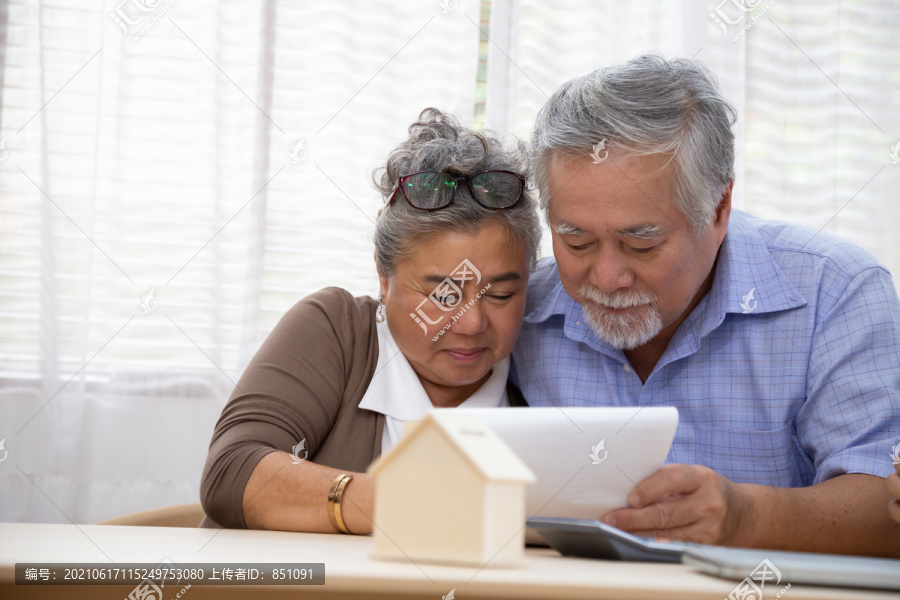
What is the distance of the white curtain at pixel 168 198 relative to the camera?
2.04 m

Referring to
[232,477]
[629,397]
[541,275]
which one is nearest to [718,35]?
[541,275]

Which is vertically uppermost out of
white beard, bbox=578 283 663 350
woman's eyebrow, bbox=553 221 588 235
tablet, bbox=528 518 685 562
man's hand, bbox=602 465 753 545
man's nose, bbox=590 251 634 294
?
woman's eyebrow, bbox=553 221 588 235

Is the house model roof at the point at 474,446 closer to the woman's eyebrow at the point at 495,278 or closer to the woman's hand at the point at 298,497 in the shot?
the woman's hand at the point at 298,497

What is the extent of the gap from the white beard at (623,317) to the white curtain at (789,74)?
938mm

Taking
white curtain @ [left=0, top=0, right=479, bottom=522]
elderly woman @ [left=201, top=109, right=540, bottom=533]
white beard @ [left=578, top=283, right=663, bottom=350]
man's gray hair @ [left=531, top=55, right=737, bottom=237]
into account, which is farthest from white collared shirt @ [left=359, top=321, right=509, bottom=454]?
white curtain @ [left=0, top=0, right=479, bottom=522]

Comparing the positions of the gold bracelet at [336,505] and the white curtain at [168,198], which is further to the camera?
the white curtain at [168,198]

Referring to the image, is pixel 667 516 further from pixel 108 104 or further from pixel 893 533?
pixel 108 104

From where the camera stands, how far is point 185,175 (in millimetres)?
2111

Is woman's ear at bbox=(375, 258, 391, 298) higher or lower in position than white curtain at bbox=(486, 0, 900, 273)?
lower

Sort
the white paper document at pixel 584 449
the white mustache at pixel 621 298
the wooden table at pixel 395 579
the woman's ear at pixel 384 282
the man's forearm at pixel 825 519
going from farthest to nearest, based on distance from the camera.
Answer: the woman's ear at pixel 384 282, the white mustache at pixel 621 298, the man's forearm at pixel 825 519, the white paper document at pixel 584 449, the wooden table at pixel 395 579

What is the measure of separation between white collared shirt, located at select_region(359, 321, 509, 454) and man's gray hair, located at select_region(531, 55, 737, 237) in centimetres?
35

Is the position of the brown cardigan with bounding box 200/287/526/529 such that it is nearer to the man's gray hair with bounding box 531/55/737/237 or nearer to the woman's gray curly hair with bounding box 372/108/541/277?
the woman's gray curly hair with bounding box 372/108/541/277

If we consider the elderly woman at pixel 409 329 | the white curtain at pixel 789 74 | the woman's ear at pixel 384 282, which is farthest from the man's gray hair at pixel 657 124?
the white curtain at pixel 789 74

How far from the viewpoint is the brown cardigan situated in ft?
4.11
